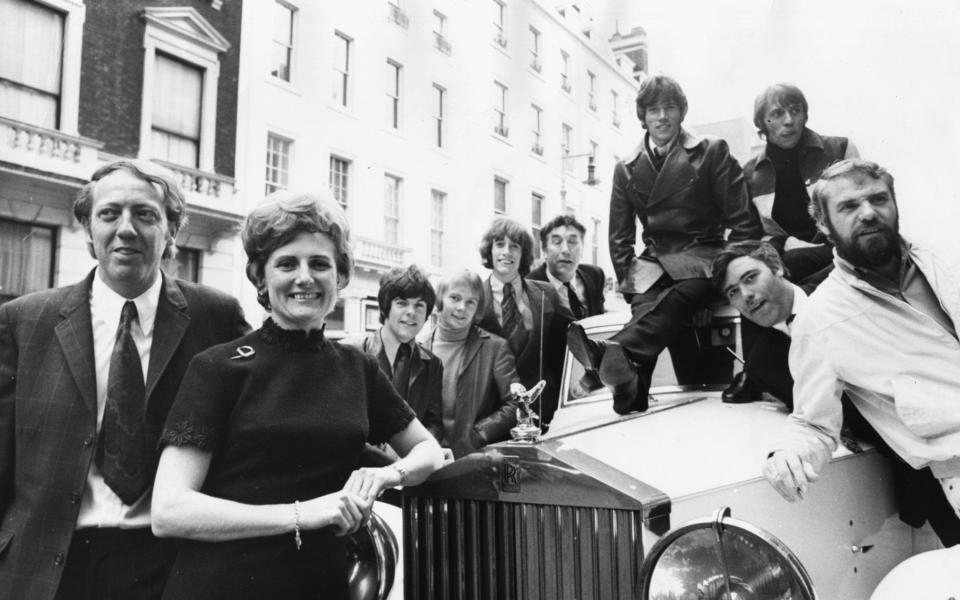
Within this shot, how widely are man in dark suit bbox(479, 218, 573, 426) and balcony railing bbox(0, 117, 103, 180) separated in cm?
223

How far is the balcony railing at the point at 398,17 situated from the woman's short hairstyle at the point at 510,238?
142cm

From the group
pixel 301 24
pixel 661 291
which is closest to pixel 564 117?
pixel 661 291

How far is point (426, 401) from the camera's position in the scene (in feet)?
9.57

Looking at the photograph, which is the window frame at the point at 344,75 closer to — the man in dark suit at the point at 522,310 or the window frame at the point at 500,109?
the window frame at the point at 500,109

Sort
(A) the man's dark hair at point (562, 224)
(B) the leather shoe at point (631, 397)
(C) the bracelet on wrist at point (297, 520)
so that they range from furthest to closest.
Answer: (A) the man's dark hair at point (562, 224) → (B) the leather shoe at point (631, 397) → (C) the bracelet on wrist at point (297, 520)

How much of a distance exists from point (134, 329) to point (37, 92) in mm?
2912

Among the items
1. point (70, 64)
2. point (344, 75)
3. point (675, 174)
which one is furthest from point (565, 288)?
point (70, 64)

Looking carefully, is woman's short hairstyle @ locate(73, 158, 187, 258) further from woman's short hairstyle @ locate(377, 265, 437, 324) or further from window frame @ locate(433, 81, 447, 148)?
window frame @ locate(433, 81, 447, 148)

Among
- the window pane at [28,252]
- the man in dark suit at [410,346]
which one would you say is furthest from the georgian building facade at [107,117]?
the man in dark suit at [410,346]

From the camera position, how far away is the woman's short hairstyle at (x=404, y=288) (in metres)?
3.00

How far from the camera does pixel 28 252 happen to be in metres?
3.59

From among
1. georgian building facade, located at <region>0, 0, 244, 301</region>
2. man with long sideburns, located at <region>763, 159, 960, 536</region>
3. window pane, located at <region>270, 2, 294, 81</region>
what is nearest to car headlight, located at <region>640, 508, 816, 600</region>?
man with long sideburns, located at <region>763, 159, 960, 536</region>

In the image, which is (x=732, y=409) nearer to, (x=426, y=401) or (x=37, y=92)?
(x=426, y=401)

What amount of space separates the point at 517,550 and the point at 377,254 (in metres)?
2.42
